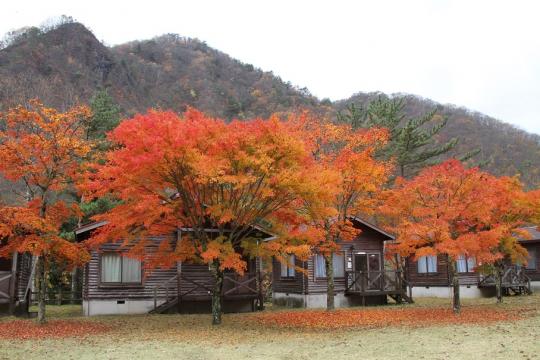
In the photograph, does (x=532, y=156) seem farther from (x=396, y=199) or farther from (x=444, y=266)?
(x=396, y=199)

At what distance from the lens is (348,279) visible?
90.7 feet

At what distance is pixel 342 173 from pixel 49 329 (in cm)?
1292

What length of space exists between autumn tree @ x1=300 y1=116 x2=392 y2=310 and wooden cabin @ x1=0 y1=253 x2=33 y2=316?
13039mm

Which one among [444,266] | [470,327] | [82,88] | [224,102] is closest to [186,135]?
[470,327]

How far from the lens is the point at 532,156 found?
5703cm

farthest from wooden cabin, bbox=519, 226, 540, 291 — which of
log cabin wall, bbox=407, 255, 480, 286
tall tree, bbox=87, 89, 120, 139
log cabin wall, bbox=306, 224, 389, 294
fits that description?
tall tree, bbox=87, 89, 120, 139

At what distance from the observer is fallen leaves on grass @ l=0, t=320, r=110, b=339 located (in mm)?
16047

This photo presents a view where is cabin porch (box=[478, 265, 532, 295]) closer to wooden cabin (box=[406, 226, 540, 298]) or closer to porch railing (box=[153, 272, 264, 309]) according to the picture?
wooden cabin (box=[406, 226, 540, 298])

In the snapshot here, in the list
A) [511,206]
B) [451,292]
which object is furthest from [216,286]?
[451,292]

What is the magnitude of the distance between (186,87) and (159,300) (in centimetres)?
6135

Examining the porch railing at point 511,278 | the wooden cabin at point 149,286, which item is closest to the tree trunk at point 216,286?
the wooden cabin at point 149,286

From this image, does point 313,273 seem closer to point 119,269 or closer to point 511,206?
point 119,269

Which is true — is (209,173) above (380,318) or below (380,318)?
above

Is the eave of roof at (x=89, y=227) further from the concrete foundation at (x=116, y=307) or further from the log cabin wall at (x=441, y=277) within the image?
the log cabin wall at (x=441, y=277)
